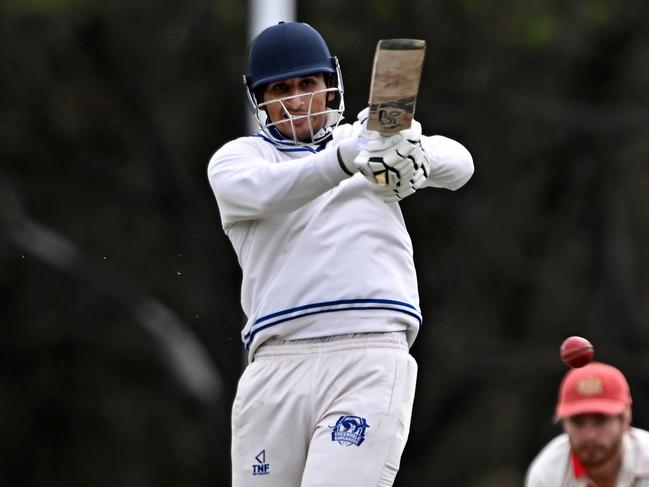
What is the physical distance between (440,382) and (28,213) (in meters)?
5.28

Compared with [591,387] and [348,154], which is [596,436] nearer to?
[591,387]

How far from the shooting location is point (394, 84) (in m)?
5.94

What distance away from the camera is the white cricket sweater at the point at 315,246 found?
20.9 ft

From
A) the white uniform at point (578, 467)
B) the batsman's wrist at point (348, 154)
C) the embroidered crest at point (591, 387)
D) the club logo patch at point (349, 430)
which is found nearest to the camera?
the batsman's wrist at point (348, 154)

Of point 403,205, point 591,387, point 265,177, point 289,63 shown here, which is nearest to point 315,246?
point 265,177

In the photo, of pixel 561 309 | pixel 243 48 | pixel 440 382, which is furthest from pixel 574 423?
pixel 561 309

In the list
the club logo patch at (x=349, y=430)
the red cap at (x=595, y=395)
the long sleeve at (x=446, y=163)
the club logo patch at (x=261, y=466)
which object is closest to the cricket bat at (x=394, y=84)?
the long sleeve at (x=446, y=163)

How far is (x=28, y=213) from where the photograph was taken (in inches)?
860

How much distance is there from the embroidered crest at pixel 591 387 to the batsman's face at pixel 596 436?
95 millimetres

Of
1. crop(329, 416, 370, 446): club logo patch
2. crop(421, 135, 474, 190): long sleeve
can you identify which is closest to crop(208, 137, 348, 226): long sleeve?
crop(421, 135, 474, 190): long sleeve

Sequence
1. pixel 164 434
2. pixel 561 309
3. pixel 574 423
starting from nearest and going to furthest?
pixel 574 423
pixel 561 309
pixel 164 434

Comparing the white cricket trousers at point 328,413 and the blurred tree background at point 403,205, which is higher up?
the white cricket trousers at point 328,413

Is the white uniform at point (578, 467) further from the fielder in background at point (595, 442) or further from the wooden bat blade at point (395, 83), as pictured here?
the wooden bat blade at point (395, 83)

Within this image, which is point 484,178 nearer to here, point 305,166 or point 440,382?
point 440,382
